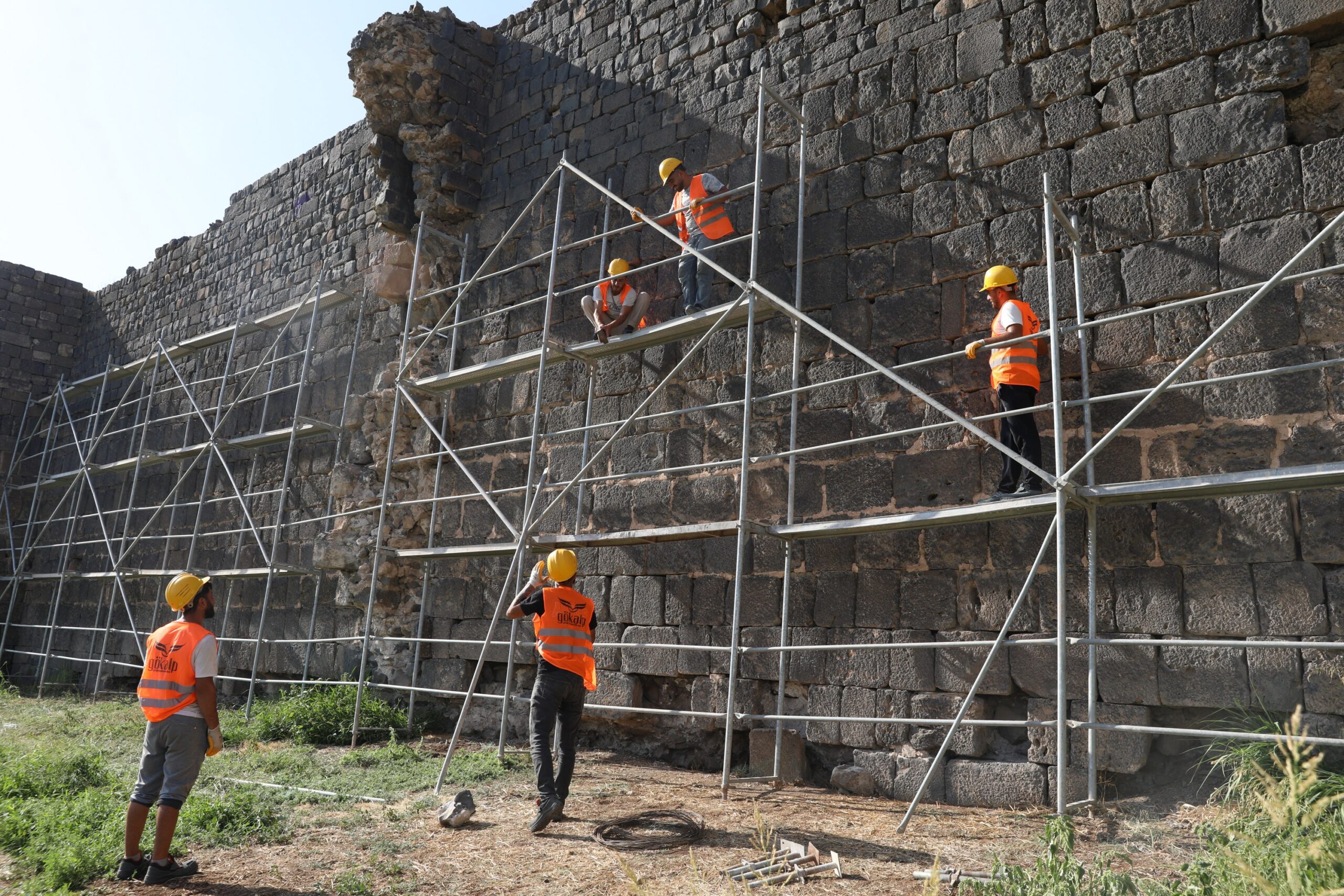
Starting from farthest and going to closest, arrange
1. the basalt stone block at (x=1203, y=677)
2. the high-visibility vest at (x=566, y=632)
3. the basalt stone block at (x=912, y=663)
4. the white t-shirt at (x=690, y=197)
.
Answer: the white t-shirt at (x=690, y=197) < the basalt stone block at (x=912, y=663) < the high-visibility vest at (x=566, y=632) < the basalt stone block at (x=1203, y=677)

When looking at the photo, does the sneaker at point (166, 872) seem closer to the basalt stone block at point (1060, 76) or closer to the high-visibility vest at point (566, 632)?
the high-visibility vest at point (566, 632)

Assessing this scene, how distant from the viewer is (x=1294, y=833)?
238 cm

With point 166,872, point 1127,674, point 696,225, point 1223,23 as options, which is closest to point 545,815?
point 166,872

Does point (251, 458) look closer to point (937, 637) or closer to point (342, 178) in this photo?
point (342, 178)

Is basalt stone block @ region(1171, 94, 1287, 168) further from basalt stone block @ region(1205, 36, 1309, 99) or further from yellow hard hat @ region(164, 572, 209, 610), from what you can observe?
yellow hard hat @ region(164, 572, 209, 610)

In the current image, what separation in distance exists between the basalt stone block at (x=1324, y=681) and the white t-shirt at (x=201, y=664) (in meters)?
4.66

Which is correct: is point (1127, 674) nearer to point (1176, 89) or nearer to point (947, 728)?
point (947, 728)

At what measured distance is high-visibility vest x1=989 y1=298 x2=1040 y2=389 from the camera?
4898mm

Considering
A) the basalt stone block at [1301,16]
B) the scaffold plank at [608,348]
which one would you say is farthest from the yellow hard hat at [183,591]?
the basalt stone block at [1301,16]

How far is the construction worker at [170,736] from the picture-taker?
3904 mm

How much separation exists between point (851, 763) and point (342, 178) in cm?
843

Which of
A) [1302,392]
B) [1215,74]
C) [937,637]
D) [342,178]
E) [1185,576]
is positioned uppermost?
[342,178]

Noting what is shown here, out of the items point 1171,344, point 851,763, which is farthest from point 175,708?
point 1171,344

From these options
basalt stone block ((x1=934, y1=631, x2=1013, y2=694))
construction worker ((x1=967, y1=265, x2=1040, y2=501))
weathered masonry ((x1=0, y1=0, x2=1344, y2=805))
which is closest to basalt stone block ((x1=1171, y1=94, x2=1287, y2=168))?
weathered masonry ((x1=0, y1=0, x2=1344, y2=805))
